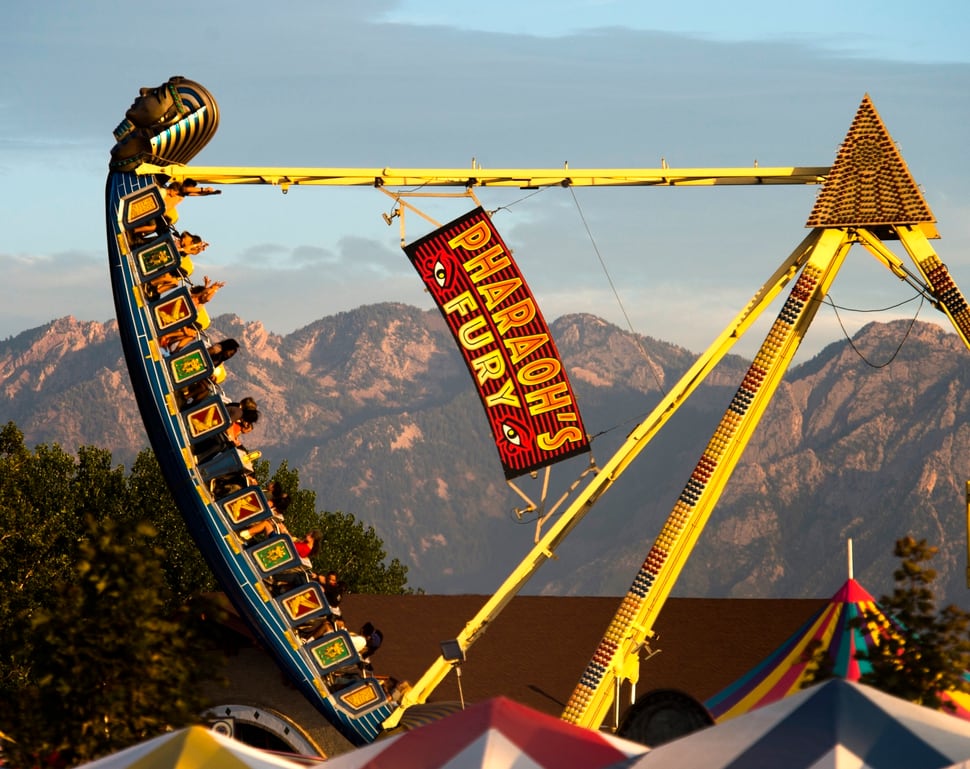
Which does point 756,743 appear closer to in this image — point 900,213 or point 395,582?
point 900,213

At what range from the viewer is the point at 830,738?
711 inches

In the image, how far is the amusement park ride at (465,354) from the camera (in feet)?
96.4

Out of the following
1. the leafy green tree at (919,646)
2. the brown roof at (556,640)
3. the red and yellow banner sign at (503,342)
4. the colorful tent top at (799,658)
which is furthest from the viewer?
the brown roof at (556,640)

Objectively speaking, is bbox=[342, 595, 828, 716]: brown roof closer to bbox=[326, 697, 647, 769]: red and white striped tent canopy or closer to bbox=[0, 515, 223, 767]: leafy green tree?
bbox=[0, 515, 223, 767]: leafy green tree

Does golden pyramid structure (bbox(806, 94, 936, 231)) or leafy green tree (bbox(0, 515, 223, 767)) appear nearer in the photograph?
leafy green tree (bbox(0, 515, 223, 767))

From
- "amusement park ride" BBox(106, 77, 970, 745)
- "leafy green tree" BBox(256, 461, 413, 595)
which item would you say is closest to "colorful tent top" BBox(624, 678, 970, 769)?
"amusement park ride" BBox(106, 77, 970, 745)

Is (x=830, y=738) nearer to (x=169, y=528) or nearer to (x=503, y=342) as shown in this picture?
(x=503, y=342)

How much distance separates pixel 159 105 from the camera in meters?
30.8

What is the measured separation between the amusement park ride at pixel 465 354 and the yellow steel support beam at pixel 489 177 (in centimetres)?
4

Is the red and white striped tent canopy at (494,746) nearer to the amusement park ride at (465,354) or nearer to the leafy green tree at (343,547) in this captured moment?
the amusement park ride at (465,354)

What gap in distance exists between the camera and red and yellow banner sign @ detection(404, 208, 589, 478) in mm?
29281

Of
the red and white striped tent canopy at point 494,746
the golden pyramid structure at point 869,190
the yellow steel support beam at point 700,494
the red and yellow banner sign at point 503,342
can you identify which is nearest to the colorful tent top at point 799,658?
the yellow steel support beam at point 700,494

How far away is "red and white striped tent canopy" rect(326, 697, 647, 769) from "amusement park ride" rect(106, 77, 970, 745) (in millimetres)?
9280

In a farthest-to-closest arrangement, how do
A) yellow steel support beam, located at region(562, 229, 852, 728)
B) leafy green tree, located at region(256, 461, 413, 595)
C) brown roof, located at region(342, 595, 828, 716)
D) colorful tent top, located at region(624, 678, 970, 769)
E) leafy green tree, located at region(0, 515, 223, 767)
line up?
leafy green tree, located at region(256, 461, 413, 595) → brown roof, located at region(342, 595, 828, 716) → yellow steel support beam, located at region(562, 229, 852, 728) → leafy green tree, located at region(0, 515, 223, 767) → colorful tent top, located at region(624, 678, 970, 769)
